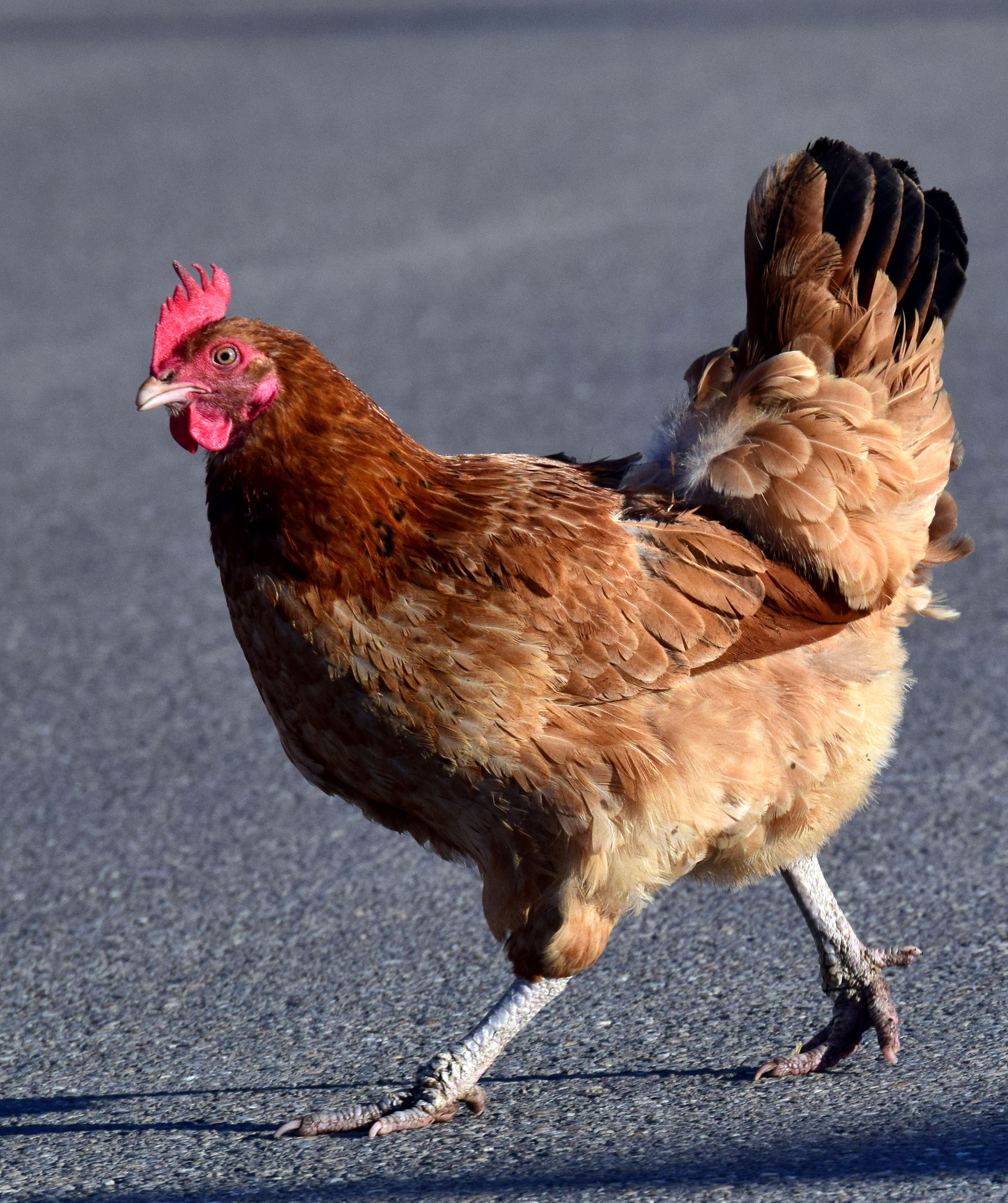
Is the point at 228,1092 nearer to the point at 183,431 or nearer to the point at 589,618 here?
the point at 589,618

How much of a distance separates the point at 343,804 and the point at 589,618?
5.67ft

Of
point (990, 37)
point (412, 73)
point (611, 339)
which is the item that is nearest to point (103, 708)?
point (611, 339)

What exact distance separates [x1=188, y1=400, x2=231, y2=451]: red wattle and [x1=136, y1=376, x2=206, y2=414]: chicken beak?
0.02 metres

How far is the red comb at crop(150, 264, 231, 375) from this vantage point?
3332 millimetres

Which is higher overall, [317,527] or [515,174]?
[515,174]

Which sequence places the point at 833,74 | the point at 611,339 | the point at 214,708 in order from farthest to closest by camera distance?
the point at 833,74 → the point at 611,339 → the point at 214,708

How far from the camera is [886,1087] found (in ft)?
10.6

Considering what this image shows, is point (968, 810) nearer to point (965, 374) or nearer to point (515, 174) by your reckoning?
point (965, 374)

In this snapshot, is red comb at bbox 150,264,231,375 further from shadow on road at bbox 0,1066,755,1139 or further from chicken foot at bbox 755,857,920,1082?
chicken foot at bbox 755,857,920,1082

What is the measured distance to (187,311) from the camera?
3.38m

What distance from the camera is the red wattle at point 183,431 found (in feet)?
10.8

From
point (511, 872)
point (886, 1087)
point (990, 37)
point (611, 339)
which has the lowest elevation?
point (886, 1087)

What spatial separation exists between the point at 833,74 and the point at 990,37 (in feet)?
8.33

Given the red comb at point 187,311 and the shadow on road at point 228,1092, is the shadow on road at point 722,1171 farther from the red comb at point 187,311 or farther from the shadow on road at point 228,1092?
the red comb at point 187,311
